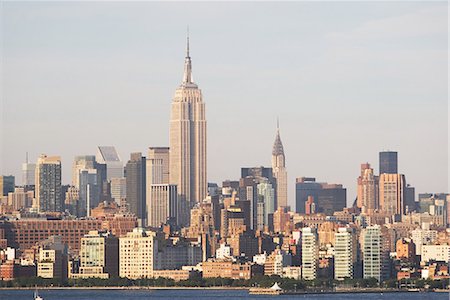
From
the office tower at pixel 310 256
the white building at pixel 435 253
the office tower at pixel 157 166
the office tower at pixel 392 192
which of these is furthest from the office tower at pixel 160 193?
the office tower at pixel 310 256

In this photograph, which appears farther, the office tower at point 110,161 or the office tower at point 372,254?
the office tower at point 110,161

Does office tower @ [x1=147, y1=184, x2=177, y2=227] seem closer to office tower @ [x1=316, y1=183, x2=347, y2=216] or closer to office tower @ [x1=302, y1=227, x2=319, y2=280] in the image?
office tower @ [x1=316, y1=183, x2=347, y2=216]

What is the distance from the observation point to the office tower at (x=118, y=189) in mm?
146750

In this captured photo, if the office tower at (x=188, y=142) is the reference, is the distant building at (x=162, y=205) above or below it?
below

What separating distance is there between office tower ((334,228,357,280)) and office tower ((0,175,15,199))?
130ft

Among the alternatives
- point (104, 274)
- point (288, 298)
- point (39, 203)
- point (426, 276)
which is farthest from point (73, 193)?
point (288, 298)

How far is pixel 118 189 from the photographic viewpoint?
5846 inches

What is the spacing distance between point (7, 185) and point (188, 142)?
74.0 feet

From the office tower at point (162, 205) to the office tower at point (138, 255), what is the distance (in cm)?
3919

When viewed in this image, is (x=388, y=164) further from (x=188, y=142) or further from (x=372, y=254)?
(x=372, y=254)

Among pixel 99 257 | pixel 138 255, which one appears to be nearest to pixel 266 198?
pixel 99 257

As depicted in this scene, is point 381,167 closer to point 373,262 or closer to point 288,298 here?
point 373,262

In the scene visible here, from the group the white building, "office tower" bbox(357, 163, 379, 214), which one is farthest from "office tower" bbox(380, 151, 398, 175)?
the white building

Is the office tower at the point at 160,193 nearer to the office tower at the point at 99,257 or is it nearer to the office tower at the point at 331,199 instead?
the office tower at the point at 331,199
